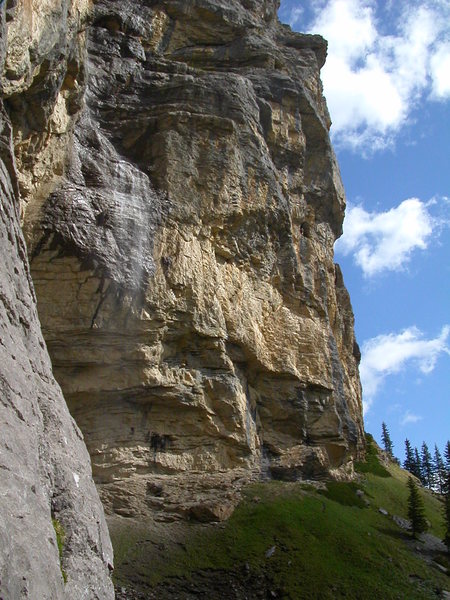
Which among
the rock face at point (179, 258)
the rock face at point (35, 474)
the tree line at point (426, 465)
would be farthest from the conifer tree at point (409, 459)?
the rock face at point (35, 474)

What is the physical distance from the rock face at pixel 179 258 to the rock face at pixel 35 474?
1289cm

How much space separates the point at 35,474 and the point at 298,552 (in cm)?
2138

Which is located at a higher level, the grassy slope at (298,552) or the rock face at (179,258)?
the rock face at (179,258)

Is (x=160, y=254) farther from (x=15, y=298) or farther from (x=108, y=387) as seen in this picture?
(x=15, y=298)

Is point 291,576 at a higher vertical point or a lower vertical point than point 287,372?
lower

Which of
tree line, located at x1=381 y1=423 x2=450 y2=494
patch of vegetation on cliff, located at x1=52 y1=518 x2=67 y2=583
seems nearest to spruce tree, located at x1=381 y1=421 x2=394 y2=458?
tree line, located at x1=381 y1=423 x2=450 y2=494

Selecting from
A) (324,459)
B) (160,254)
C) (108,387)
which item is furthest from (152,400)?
(324,459)

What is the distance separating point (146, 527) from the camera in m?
27.5

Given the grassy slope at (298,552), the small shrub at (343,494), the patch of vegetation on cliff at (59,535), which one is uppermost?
the small shrub at (343,494)

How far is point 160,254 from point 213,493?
1323 centimetres

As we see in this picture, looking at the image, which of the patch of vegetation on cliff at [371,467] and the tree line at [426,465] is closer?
the patch of vegetation on cliff at [371,467]

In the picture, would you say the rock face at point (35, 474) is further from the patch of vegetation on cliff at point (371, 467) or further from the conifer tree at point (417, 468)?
the conifer tree at point (417, 468)

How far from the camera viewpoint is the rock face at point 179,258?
29.1 meters

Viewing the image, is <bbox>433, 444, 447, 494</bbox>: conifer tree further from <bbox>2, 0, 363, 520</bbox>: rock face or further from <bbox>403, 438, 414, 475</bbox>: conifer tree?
<bbox>2, 0, 363, 520</bbox>: rock face
